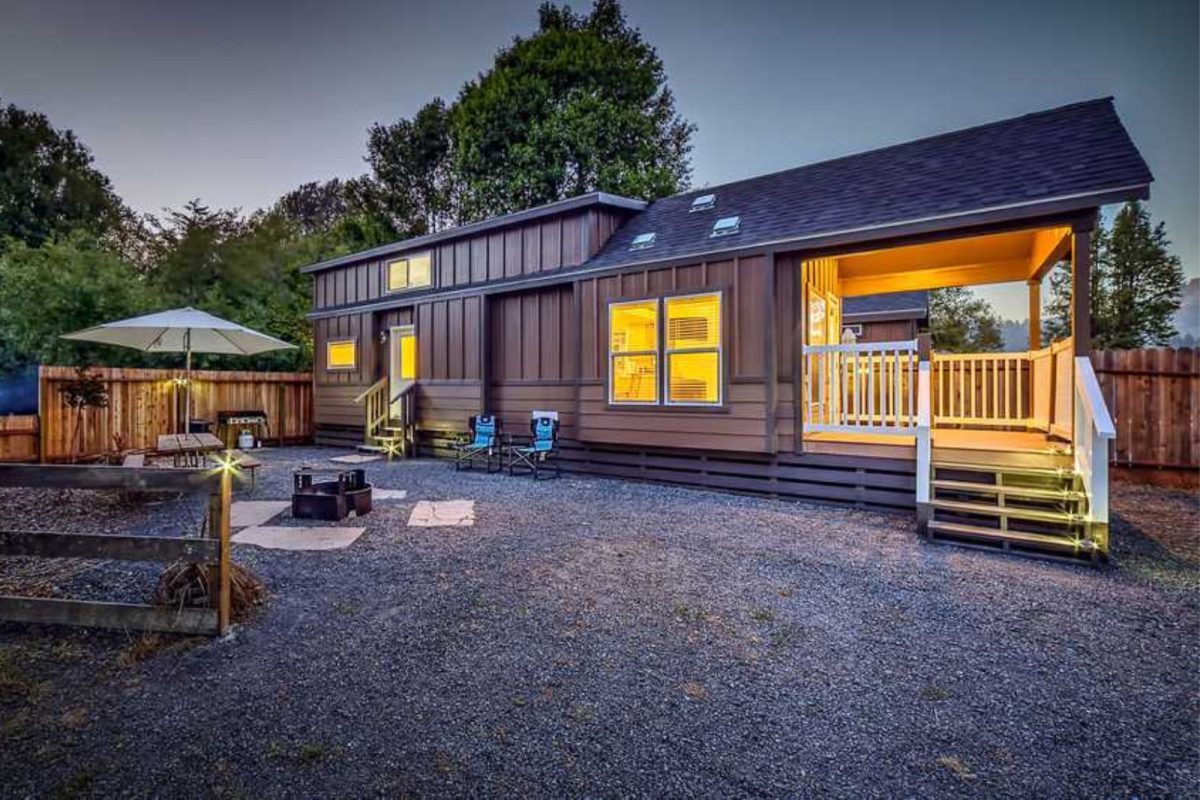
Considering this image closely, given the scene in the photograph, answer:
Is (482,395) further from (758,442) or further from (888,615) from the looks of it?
(888,615)

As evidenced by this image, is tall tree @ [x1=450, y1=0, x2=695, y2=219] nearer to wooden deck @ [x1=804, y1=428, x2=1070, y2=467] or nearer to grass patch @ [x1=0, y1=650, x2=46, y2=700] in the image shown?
wooden deck @ [x1=804, y1=428, x2=1070, y2=467]

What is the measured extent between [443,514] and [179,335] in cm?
516

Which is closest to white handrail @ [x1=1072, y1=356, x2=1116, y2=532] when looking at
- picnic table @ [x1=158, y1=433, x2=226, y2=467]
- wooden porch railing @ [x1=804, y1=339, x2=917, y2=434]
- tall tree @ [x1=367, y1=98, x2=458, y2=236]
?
wooden porch railing @ [x1=804, y1=339, x2=917, y2=434]

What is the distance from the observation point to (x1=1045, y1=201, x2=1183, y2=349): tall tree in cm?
1531

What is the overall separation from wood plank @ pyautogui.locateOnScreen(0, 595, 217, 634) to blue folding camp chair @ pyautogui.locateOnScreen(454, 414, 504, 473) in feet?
18.4

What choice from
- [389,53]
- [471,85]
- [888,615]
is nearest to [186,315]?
[888,615]

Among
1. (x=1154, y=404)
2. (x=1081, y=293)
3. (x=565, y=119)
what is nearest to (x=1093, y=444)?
(x=1081, y=293)

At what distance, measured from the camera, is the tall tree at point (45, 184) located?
19.7m

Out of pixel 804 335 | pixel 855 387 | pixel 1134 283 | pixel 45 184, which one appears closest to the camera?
pixel 855 387

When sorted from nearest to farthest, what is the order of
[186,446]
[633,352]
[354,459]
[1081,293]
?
[1081,293] < [186,446] < [633,352] < [354,459]

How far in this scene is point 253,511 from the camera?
18.1ft

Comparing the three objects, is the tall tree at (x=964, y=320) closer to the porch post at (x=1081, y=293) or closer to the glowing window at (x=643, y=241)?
the glowing window at (x=643, y=241)

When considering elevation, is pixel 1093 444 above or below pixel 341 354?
below

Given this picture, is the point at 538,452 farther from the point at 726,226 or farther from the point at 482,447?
the point at 726,226
